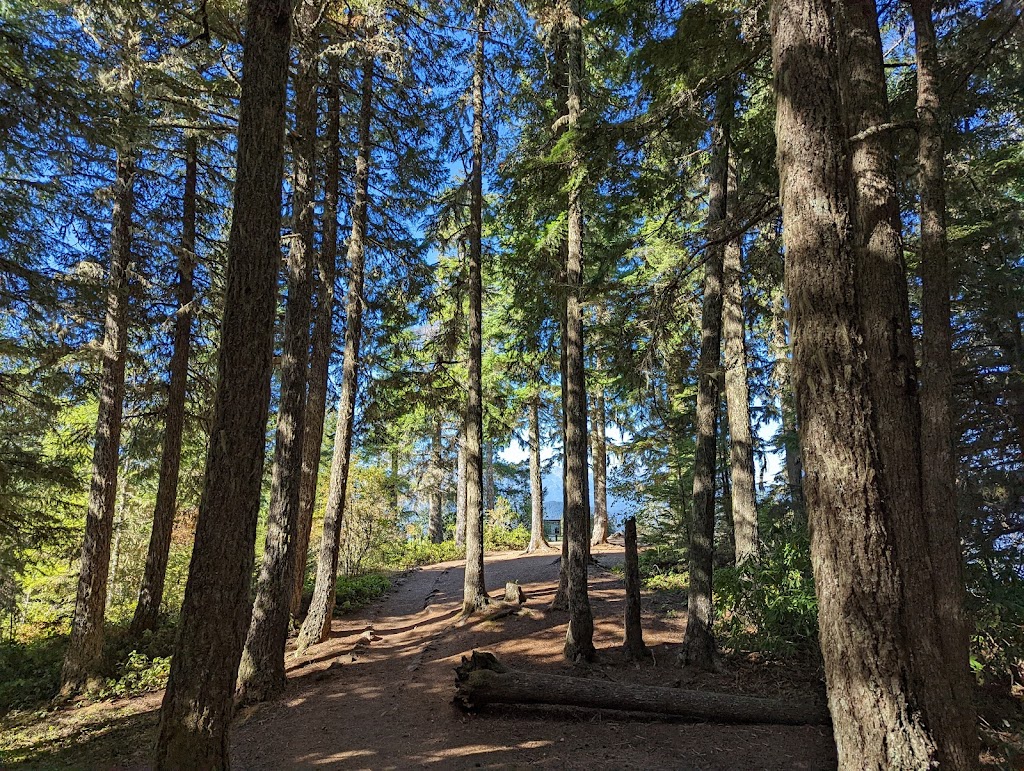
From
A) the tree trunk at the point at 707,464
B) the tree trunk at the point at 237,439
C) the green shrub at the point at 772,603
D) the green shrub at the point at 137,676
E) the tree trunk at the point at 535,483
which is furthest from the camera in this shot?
the tree trunk at the point at 535,483

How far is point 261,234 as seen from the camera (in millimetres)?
4699

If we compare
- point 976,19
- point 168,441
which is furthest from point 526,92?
point 168,441

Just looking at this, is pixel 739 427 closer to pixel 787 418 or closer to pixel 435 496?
pixel 787 418

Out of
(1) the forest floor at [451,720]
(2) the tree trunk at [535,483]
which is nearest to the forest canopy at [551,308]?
(1) the forest floor at [451,720]

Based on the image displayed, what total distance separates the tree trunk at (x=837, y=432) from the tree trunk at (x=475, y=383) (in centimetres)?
843

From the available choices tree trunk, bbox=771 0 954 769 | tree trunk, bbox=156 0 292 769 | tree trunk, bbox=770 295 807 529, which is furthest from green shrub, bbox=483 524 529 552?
tree trunk, bbox=771 0 954 769

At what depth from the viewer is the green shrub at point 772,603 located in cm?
723

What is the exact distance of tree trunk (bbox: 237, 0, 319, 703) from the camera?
7.72 meters

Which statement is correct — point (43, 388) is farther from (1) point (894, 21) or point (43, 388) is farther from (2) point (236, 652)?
(1) point (894, 21)

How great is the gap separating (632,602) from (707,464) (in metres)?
2.35

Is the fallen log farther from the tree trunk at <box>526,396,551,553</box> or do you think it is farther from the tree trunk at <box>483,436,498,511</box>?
the tree trunk at <box>483,436,498,511</box>

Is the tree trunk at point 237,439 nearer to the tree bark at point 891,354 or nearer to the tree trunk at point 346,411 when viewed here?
the tree bark at point 891,354

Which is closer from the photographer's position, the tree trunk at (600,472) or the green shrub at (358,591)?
the green shrub at (358,591)

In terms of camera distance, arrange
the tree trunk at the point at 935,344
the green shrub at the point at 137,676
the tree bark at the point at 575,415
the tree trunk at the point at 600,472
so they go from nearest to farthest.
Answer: the tree trunk at the point at 935,344 < the tree bark at the point at 575,415 < the green shrub at the point at 137,676 < the tree trunk at the point at 600,472
